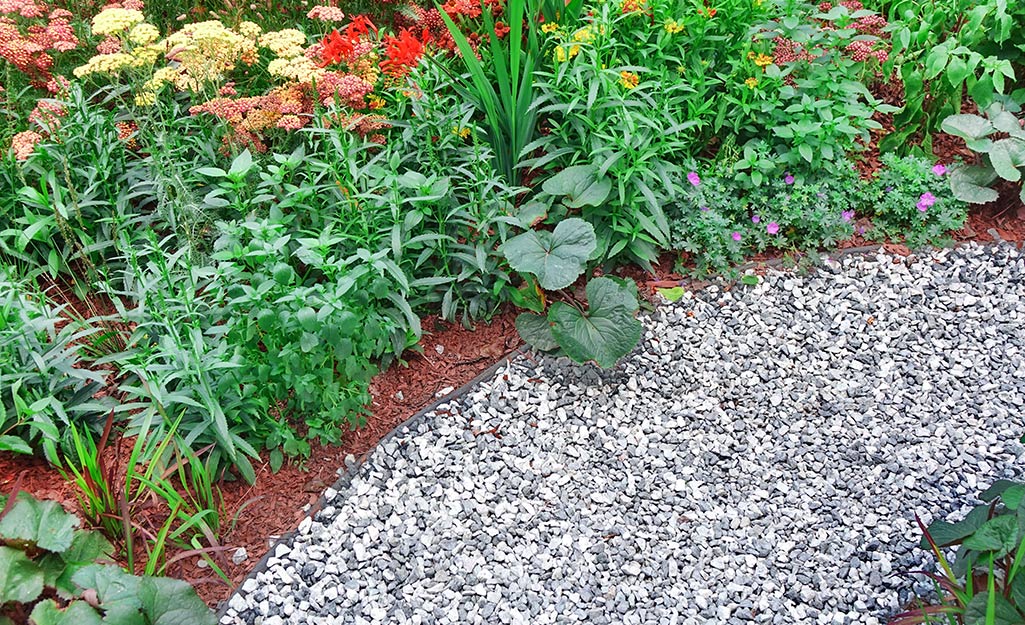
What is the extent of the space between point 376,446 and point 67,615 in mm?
1037

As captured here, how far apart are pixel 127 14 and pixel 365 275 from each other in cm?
124

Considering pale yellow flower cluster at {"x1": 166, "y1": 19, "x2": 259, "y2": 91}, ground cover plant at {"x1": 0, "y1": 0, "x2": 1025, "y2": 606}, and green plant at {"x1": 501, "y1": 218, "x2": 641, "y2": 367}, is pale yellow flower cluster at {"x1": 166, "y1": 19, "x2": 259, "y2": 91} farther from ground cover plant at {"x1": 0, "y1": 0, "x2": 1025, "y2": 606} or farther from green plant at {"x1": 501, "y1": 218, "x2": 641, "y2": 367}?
green plant at {"x1": 501, "y1": 218, "x2": 641, "y2": 367}

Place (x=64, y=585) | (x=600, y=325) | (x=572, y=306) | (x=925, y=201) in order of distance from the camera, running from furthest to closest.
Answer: (x=925, y=201)
(x=572, y=306)
(x=600, y=325)
(x=64, y=585)

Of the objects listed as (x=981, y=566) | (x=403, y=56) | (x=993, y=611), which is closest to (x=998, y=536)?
(x=981, y=566)

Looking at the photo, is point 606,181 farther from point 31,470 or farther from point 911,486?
point 31,470

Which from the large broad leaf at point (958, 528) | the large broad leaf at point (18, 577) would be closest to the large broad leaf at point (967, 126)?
the large broad leaf at point (958, 528)

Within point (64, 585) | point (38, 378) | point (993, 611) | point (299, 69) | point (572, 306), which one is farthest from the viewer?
point (572, 306)

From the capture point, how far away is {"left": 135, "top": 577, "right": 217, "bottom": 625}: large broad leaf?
2.04 meters

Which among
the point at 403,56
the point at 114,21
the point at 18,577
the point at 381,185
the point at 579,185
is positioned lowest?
the point at 18,577

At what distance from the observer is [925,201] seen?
3.48 metres

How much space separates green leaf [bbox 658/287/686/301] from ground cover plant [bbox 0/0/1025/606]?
0.42 ft

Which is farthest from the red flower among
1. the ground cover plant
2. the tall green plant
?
the tall green plant

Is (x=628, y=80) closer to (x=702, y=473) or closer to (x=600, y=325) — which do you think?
(x=600, y=325)

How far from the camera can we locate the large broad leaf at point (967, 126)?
3567 mm
